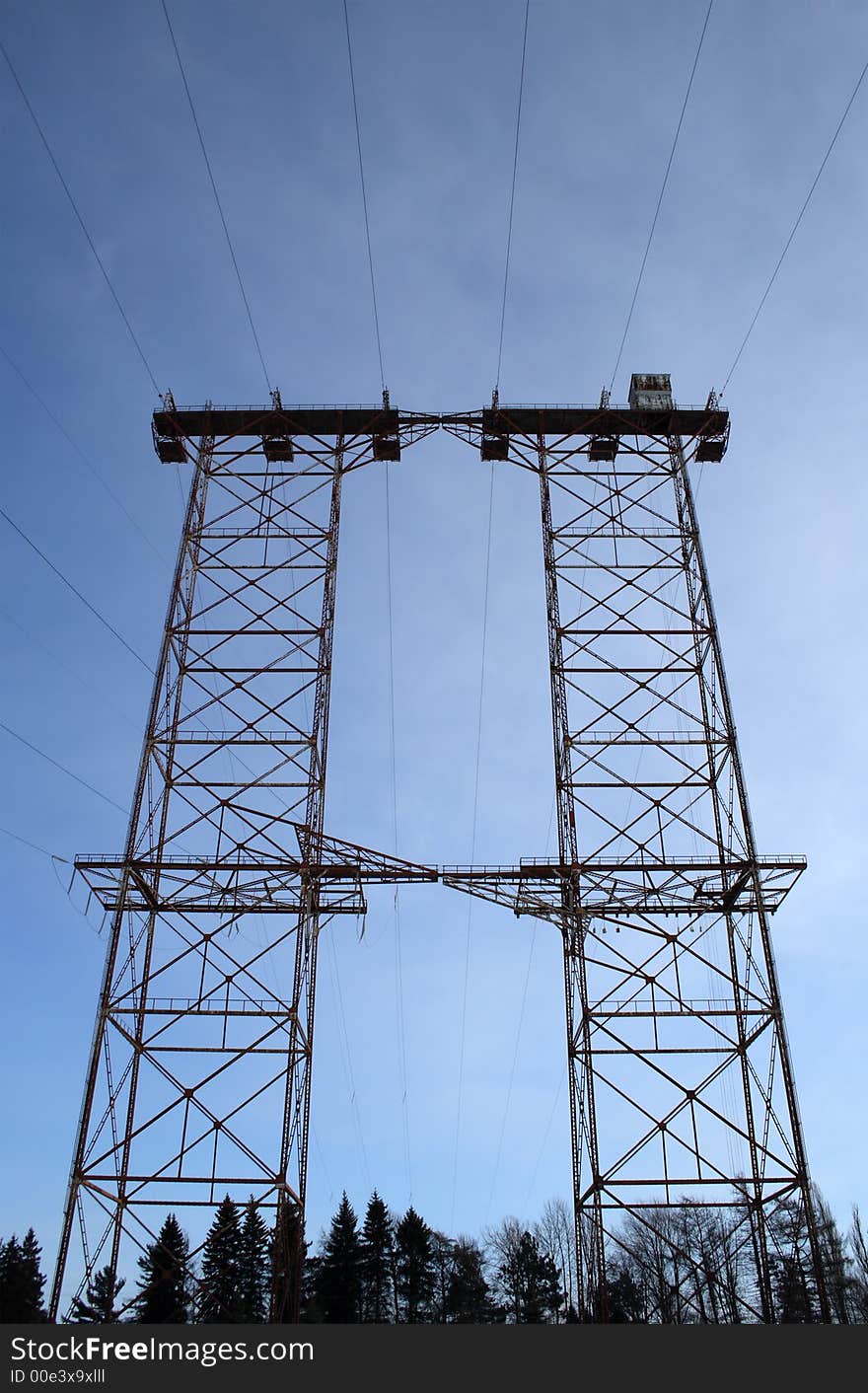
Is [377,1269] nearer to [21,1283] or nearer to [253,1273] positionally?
[253,1273]

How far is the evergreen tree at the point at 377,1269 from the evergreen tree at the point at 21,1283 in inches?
534

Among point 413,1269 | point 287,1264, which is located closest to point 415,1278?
point 413,1269

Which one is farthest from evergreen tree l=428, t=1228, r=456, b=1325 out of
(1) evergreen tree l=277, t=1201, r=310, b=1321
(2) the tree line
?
(1) evergreen tree l=277, t=1201, r=310, b=1321

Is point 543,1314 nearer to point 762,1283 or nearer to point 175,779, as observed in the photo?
point 762,1283

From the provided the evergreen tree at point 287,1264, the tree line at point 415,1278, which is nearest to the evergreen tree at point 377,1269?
the tree line at point 415,1278

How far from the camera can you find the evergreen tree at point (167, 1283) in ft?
76.9

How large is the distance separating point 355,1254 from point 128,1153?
96.0ft

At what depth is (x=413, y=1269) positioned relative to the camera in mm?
49250

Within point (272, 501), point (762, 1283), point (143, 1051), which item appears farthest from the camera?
point (272, 501)

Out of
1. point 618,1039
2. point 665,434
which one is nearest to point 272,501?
point 665,434

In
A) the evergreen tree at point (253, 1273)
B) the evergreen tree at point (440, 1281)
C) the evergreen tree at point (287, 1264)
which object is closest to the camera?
the evergreen tree at point (287, 1264)

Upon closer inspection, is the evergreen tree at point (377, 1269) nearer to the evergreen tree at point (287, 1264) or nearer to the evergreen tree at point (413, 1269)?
the evergreen tree at point (413, 1269)

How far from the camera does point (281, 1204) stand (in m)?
24.2

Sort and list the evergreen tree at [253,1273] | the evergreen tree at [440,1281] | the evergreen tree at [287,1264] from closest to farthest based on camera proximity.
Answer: the evergreen tree at [287,1264] < the evergreen tree at [253,1273] < the evergreen tree at [440,1281]
